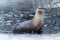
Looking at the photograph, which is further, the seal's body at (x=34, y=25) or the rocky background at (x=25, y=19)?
the rocky background at (x=25, y=19)

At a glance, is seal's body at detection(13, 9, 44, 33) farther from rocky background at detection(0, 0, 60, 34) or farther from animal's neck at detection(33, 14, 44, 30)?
rocky background at detection(0, 0, 60, 34)

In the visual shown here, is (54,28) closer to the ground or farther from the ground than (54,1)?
closer to the ground

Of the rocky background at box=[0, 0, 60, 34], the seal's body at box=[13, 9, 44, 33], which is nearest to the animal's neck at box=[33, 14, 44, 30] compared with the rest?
the seal's body at box=[13, 9, 44, 33]

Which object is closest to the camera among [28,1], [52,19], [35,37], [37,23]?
[35,37]

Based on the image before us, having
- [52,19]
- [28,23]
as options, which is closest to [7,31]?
A: [28,23]

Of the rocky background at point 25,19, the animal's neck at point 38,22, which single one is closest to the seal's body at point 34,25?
the animal's neck at point 38,22

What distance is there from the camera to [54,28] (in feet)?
Result: 25.2

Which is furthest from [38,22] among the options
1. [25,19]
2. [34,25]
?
[25,19]

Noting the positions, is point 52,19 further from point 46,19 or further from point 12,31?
point 12,31

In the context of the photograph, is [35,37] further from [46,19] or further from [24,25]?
[46,19]

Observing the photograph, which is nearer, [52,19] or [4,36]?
[4,36]

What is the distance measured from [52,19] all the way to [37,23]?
4.52ft

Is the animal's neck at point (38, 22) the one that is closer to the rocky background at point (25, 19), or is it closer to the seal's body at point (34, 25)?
the seal's body at point (34, 25)

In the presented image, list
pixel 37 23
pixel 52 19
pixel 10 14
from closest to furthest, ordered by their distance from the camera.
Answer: pixel 37 23 < pixel 52 19 < pixel 10 14
